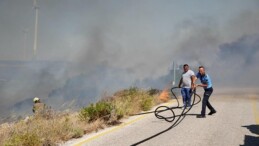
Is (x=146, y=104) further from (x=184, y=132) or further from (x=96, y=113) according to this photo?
(x=184, y=132)

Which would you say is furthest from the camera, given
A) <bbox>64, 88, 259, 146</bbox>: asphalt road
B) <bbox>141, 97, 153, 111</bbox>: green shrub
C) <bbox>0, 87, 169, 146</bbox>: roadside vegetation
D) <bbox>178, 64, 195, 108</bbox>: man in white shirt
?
<bbox>141, 97, 153, 111</bbox>: green shrub

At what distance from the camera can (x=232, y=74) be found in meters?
91.0

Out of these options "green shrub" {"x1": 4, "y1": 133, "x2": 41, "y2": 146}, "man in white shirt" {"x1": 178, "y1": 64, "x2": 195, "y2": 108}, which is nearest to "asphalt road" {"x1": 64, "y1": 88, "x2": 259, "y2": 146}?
"green shrub" {"x1": 4, "y1": 133, "x2": 41, "y2": 146}

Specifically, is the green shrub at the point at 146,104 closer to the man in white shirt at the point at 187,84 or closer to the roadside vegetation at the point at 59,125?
the roadside vegetation at the point at 59,125

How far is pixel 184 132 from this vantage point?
41.6ft

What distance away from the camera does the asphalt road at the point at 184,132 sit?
438 inches

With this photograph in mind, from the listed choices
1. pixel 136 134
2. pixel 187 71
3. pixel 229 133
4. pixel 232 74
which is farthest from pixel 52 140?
pixel 232 74

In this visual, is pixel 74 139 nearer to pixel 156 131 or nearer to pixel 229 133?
pixel 156 131

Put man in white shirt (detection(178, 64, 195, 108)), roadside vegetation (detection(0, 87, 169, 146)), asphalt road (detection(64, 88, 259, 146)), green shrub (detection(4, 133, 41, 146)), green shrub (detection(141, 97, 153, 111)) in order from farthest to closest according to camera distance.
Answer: green shrub (detection(141, 97, 153, 111)) < man in white shirt (detection(178, 64, 195, 108)) < asphalt road (detection(64, 88, 259, 146)) < roadside vegetation (detection(0, 87, 169, 146)) < green shrub (detection(4, 133, 41, 146))

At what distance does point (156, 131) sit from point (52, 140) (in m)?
3.40

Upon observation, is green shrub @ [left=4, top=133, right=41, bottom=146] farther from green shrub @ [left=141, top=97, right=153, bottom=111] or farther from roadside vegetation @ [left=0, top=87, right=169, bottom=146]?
green shrub @ [left=141, top=97, right=153, bottom=111]

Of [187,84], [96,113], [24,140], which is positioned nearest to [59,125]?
[24,140]

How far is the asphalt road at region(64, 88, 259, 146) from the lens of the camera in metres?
11.1

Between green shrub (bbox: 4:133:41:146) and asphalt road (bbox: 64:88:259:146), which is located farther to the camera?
asphalt road (bbox: 64:88:259:146)
